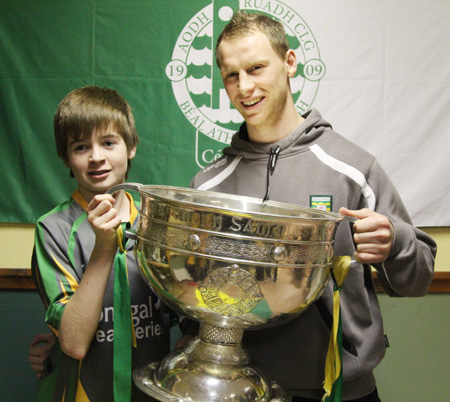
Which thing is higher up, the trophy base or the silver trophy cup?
the silver trophy cup

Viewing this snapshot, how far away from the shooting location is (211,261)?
616mm

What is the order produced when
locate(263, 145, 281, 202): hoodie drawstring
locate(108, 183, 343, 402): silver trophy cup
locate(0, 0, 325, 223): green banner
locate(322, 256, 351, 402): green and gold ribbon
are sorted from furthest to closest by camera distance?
locate(0, 0, 325, 223): green banner, locate(263, 145, 281, 202): hoodie drawstring, locate(322, 256, 351, 402): green and gold ribbon, locate(108, 183, 343, 402): silver trophy cup

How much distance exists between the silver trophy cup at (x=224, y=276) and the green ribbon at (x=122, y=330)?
27 millimetres

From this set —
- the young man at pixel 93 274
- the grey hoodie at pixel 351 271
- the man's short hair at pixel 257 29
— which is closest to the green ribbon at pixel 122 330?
the young man at pixel 93 274

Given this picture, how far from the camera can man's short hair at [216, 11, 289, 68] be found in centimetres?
97

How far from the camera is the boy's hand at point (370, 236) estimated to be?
0.71 metres

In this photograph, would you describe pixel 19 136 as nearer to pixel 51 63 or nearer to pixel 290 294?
pixel 51 63

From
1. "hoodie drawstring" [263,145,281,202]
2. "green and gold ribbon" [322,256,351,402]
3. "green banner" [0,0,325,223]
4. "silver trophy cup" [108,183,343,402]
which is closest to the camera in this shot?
"silver trophy cup" [108,183,343,402]

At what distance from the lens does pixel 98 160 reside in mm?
952

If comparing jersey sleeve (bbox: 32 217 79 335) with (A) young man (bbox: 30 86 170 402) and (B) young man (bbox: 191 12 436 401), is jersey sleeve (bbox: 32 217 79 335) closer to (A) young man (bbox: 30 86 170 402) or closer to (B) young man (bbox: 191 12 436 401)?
(A) young man (bbox: 30 86 170 402)

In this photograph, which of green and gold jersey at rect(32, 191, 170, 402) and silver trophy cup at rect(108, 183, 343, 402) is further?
green and gold jersey at rect(32, 191, 170, 402)

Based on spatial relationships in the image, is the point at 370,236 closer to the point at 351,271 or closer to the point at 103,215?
the point at 351,271

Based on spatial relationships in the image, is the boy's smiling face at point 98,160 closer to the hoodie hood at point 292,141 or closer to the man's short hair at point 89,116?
the man's short hair at point 89,116

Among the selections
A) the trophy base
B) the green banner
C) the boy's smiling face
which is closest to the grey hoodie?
the trophy base
